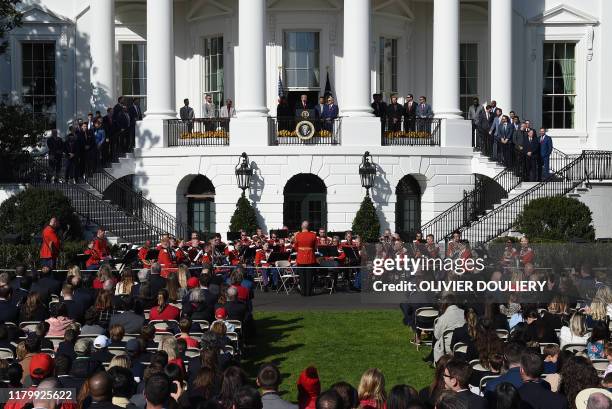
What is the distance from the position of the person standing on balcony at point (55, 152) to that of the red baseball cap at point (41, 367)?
24.8 metres

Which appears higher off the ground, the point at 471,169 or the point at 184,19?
the point at 184,19

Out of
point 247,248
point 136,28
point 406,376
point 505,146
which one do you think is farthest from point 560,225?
point 136,28

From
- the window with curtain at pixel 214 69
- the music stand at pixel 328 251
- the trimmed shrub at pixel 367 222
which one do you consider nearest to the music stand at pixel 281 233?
the trimmed shrub at pixel 367 222

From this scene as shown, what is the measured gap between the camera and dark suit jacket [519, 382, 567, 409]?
36.9 ft

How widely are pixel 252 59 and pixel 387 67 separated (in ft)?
23.1

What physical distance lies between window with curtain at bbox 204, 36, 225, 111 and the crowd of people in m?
4.12

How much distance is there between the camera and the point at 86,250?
30.0 m

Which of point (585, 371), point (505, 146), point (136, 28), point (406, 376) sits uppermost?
point (136, 28)

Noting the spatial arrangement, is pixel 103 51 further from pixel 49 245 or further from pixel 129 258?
pixel 49 245

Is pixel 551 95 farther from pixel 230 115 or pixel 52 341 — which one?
pixel 52 341

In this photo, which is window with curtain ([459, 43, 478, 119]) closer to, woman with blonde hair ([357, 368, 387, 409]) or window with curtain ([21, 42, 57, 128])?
window with curtain ([21, 42, 57, 128])

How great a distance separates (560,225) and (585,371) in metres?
21.1

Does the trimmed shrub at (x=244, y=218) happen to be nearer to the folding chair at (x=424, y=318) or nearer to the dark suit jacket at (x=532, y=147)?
the dark suit jacket at (x=532, y=147)

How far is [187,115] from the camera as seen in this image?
39156 mm
